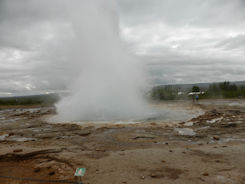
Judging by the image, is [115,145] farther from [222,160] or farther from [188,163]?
[222,160]

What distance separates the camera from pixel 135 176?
15.3 ft

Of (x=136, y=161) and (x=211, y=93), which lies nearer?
(x=136, y=161)

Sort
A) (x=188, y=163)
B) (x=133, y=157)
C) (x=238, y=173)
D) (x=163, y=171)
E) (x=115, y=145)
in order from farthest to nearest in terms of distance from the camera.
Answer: (x=115, y=145) < (x=133, y=157) < (x=188, y=163) < (x=163, y=171) < (x=238, y=173)

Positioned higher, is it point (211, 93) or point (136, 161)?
point (211, 93)

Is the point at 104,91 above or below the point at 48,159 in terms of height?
above

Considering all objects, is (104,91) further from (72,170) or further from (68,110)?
(72,170)

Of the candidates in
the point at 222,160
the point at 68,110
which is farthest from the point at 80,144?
the point at 68,110

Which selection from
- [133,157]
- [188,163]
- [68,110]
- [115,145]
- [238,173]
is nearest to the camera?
[238,173]

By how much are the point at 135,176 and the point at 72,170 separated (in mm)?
1882

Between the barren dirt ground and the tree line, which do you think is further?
the tree line

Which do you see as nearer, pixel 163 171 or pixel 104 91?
pixel 163 171

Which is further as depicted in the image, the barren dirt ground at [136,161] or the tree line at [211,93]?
the tree line at [211,93]

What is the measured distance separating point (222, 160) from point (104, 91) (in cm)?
1528

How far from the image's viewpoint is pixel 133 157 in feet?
19.6
